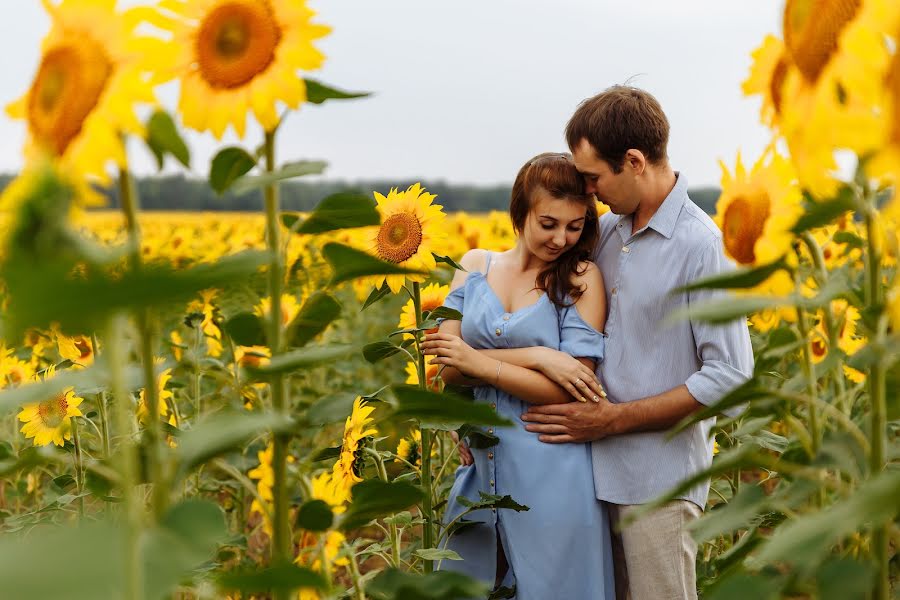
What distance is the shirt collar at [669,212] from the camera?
7.72 feet

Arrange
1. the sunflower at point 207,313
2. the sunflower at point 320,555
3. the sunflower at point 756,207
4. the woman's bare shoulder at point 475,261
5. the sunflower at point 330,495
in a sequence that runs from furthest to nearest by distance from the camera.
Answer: the sunflower at point 207,313
the woman's bare shoulder at point 475,261
the sunflower at point 330,495
the sunflower at point 320,555
the sunflower at point 756,207

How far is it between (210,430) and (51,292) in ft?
0.96

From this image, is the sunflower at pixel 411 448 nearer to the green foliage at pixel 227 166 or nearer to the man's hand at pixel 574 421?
the man's hand at pixel 574 421

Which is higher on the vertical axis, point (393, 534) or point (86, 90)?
point (86, 90)

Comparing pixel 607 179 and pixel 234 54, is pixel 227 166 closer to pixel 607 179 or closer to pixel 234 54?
pixel 234 54

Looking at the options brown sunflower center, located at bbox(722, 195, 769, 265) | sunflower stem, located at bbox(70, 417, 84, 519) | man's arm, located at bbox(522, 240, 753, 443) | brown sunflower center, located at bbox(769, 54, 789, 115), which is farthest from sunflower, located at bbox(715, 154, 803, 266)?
sunflower stem, located at bbox(70, 417, 84, 519)

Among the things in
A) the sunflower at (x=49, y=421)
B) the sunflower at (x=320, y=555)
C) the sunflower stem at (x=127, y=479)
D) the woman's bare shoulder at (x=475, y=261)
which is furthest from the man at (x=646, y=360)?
the sunflower stem at (x=127, y=479)

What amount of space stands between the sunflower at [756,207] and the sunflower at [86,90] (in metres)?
0.70

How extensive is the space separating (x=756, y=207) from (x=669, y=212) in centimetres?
117

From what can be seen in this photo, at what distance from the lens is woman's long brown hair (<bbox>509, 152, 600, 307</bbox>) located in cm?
244

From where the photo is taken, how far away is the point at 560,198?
2432mm

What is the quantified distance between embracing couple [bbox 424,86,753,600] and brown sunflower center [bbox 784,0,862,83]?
4.58 feet

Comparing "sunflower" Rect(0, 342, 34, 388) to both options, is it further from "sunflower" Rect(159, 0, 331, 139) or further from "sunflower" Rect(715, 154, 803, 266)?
"sunflower" Rect(715, 154, 803, 266)

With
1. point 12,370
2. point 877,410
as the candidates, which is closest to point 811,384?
point 877,410
